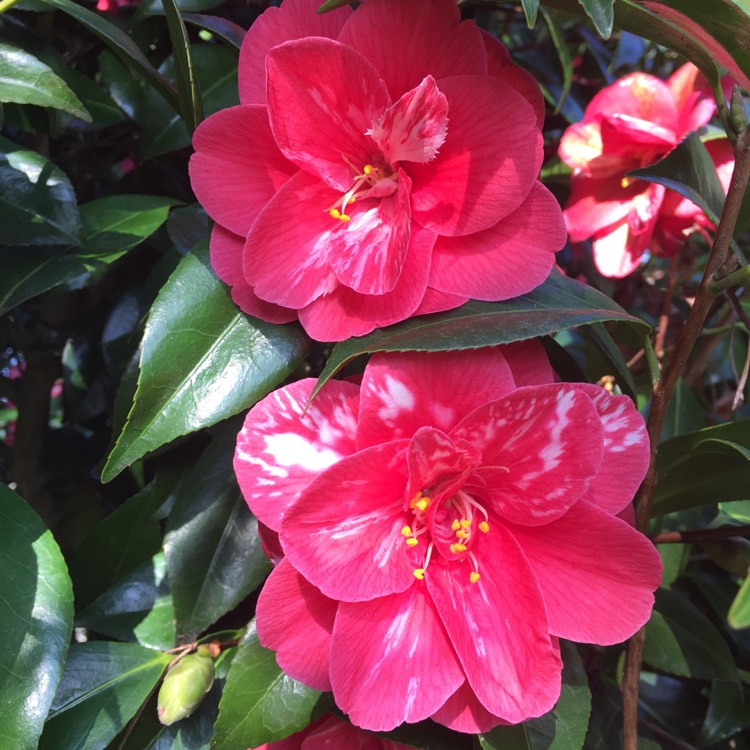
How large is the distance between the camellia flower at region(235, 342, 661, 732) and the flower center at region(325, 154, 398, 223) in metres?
0.14

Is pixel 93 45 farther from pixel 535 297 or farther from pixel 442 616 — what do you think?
pixel 442 616

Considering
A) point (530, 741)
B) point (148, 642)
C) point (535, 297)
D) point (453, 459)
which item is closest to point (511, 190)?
point (535, 297)

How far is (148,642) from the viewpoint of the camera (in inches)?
28.5

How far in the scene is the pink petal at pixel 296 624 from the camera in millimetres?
512

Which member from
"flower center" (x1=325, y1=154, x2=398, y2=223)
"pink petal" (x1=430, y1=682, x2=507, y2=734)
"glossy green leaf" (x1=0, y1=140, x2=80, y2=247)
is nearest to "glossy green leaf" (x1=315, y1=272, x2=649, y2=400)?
"flower center" (x1=325, y1=154, x2=398, y2=223)

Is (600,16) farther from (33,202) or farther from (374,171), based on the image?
(33,202)

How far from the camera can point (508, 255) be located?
0.52 meters

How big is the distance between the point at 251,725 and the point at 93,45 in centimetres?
81

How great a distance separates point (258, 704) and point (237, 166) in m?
0.42

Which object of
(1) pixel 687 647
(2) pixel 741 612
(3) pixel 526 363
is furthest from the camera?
(1) pixel 687 647

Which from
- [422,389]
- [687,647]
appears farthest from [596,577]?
[687,647]

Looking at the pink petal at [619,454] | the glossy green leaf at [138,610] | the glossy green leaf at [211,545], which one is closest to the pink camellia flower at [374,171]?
the pink petal at [619,454]

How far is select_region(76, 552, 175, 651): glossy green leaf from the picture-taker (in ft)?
2.40

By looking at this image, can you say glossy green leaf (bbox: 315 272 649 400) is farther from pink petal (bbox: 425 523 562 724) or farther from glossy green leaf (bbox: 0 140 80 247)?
glossy green leaf (bbox: 0 140 80 247)
